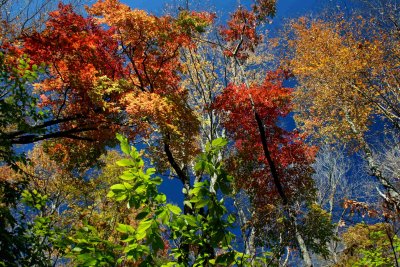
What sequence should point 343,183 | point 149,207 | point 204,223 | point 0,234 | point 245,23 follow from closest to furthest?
point 149,207 < point 204,223 < point 0,234 < point 245,23 < point 343,183

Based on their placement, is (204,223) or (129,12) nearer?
(204,223)

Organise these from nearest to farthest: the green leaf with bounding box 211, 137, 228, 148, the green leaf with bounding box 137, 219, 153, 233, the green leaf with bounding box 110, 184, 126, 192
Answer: the green leaf with bounding box 137, 219, 153, 233 → the green leaf with bounding box 110, 184, 126, 192 → the green leaf with bounding box 211, 137, 228, 148

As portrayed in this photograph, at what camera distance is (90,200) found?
17375 mm

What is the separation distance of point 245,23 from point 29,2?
A: 26.0 ft

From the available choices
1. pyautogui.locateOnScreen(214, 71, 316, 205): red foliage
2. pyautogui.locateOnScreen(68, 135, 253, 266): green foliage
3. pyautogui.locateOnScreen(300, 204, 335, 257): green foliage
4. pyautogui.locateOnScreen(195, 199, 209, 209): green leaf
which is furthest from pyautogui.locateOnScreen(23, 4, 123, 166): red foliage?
pyautogui.locateOnScreen(195, 199, 209, 209): green leaf

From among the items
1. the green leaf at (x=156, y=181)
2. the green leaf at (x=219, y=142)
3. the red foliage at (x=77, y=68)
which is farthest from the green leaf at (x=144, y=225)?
the red foliage at (x=77, y=68)

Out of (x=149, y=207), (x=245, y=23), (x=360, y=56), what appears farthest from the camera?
(x=360, y=56)

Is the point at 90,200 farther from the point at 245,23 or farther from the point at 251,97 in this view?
the point at 245,23

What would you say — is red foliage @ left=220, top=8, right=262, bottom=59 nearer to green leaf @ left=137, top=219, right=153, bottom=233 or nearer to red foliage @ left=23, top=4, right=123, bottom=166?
red foliage @ left=23, top=4, right=123, bottom=166

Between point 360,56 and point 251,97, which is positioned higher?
point 360,56

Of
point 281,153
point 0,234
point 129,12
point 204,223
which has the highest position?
point 129,12

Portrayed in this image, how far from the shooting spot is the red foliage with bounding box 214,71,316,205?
1237 centimetres

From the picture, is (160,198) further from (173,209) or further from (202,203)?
(202,203)

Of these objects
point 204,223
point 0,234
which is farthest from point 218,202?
point 0,234
